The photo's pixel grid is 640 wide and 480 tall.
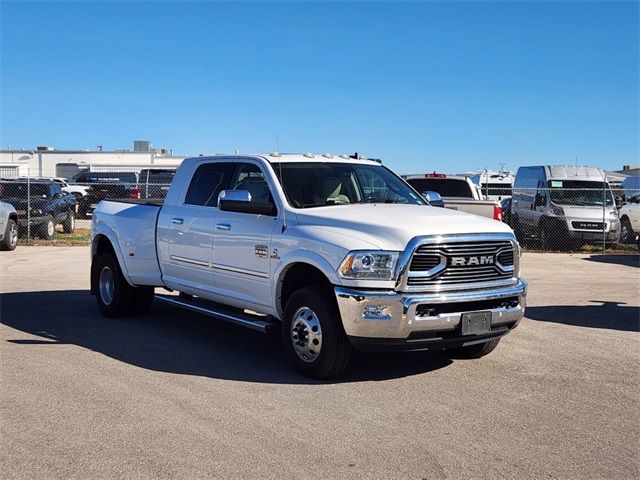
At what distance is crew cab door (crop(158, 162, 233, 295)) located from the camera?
7.98m

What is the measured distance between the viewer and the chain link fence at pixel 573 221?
20688 mm


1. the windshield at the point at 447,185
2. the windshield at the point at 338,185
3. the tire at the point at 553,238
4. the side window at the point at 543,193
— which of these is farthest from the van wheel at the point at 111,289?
the side window at the point at 543,193

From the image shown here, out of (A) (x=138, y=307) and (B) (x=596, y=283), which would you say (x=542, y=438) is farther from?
(B) (x=596, y=283)

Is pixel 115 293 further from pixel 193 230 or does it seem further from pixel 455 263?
pixel 455 263

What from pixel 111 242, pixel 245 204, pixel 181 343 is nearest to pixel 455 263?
pixel 245 204

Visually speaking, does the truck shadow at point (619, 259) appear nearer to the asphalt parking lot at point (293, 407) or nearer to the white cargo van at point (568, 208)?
the white cargo van at point (568, 208)

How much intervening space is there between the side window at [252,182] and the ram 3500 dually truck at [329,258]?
1 cm

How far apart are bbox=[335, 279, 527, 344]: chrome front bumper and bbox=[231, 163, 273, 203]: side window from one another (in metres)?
1.73

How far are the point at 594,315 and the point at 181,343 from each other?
567cm

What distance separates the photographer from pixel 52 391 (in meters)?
6.20

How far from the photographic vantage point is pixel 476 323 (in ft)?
20.8

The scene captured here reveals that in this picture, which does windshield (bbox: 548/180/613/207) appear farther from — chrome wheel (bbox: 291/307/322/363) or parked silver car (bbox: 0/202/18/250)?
chrome wheel (bbox: 291/307/322/363)

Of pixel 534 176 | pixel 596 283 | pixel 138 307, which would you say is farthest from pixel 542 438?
pixel 534 176

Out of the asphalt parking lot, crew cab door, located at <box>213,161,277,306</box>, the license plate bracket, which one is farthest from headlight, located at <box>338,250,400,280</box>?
crew cab door, located at <box>213,161,277,306</box>
